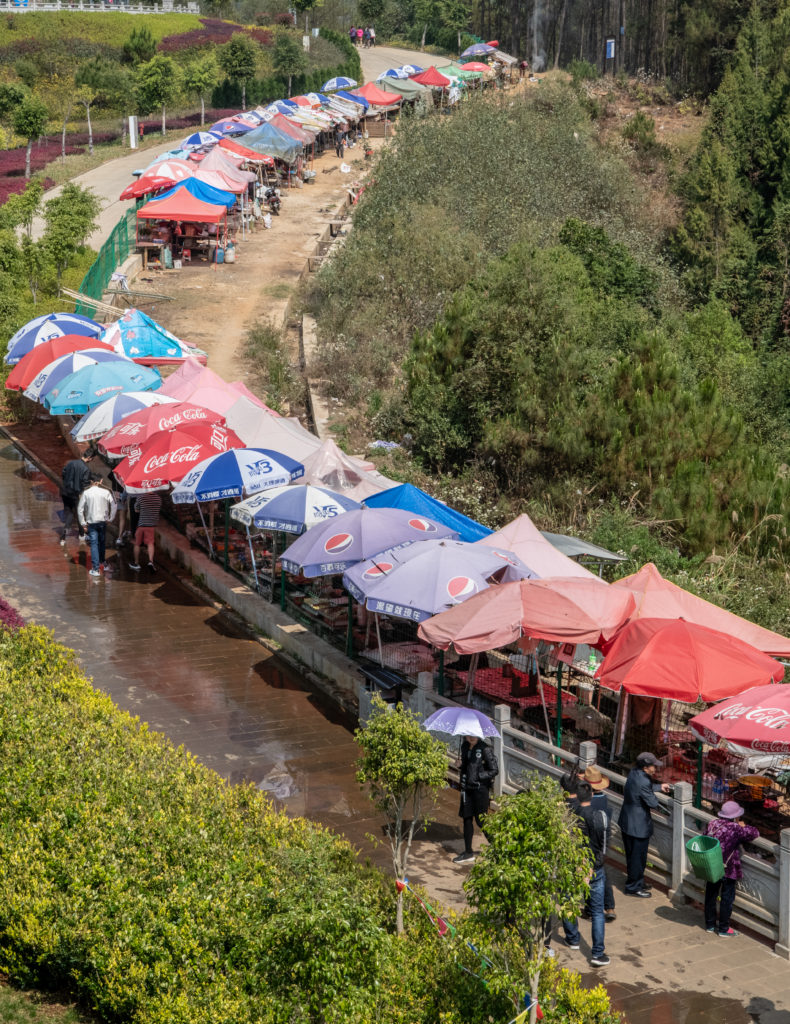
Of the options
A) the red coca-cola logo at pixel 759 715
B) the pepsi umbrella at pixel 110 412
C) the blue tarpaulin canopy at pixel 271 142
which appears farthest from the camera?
the blue tarpaulin canopy at pixel 271 142

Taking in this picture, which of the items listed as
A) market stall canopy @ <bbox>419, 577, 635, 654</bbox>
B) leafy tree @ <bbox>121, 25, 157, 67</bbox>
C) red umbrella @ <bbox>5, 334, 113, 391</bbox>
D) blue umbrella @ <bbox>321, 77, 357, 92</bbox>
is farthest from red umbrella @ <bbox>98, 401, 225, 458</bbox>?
leafy tree @ <bbox>121, 25, 157, 67</bbox>

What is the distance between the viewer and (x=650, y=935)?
990cm

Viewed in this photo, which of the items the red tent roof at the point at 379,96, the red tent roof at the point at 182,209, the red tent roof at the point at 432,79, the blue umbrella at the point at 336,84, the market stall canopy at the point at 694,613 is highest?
the red tent roof at the point at 432,79

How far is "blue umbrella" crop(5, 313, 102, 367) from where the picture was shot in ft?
75.8

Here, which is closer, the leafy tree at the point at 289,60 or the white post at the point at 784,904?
the white post at the point at 784,904

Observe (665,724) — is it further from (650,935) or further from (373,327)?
(373,327)

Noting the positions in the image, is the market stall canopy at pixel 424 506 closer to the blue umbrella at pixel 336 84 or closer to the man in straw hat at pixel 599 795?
the man in straw hat at pixel 599 795

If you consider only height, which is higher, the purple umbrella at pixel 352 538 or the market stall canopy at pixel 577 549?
the purple umbrella at pixel 352 538

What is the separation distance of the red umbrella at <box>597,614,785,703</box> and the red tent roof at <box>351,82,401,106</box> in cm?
4663

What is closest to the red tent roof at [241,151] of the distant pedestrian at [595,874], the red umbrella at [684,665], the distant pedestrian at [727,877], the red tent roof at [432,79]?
the red tent roof at [432,79]

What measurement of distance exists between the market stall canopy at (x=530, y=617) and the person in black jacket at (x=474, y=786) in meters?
1.23

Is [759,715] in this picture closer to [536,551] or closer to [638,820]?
[638,820]

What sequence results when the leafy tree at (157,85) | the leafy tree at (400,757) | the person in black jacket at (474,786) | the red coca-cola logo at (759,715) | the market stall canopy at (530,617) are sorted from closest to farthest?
the leafy tree at (400,757) → the red coca-cola logo at (759,715) → the person in black jacket at (474,786) → the market stall canopy at (530,617) → the leafy tree at (157,85)

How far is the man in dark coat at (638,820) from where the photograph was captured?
10.4 m
